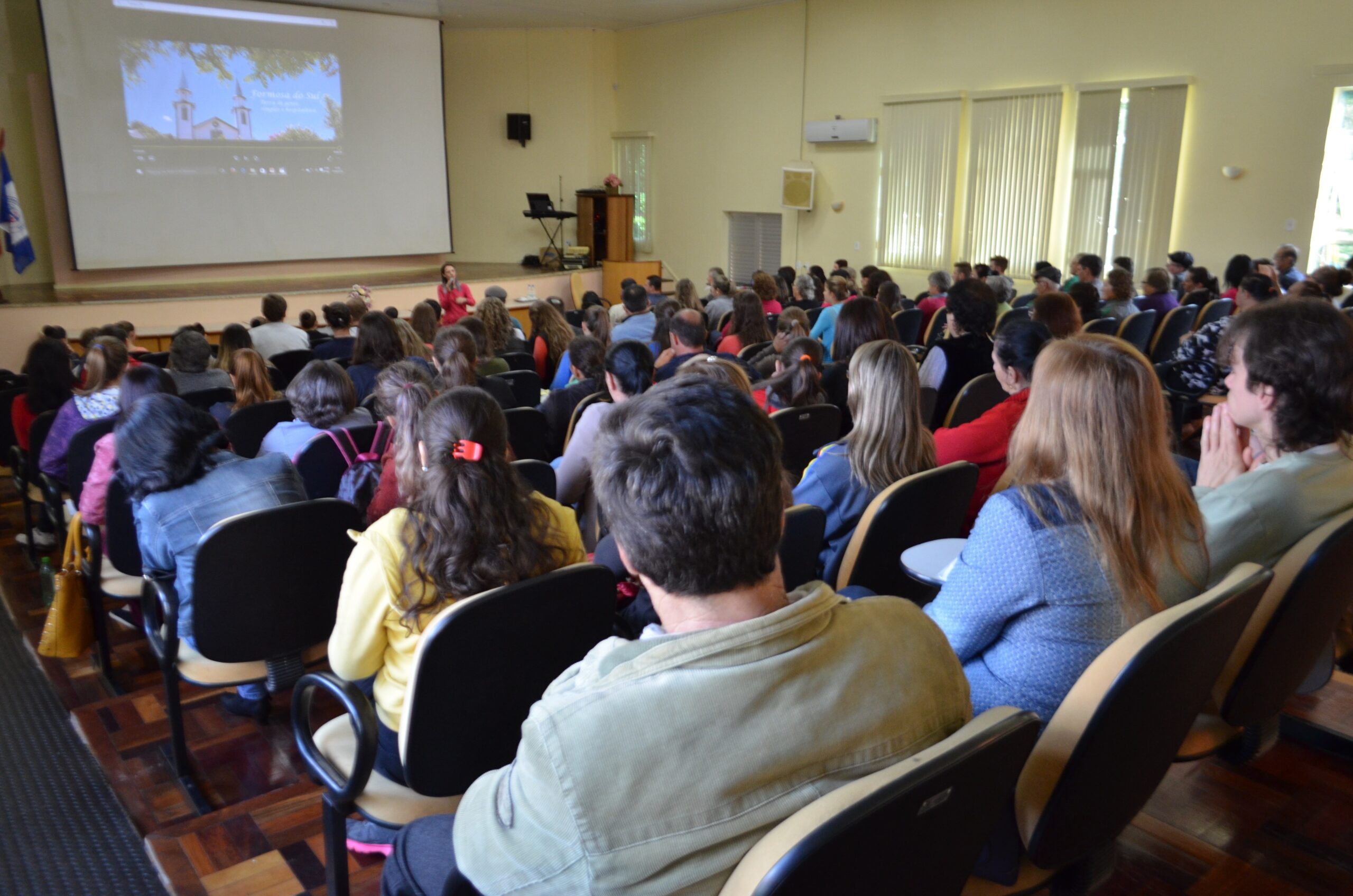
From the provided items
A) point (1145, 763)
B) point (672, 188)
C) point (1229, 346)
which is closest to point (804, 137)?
point (672, 188)

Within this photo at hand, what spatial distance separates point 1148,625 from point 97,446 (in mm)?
3082

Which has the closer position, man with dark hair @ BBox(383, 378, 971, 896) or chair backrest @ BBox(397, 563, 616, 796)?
man with dark hair @ BBox(383, 378, 971, 896)

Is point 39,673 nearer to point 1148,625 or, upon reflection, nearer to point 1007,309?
point 1148,625

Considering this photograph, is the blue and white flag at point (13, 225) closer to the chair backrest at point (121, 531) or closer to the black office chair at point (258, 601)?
the chair backrest at point (121, 531)

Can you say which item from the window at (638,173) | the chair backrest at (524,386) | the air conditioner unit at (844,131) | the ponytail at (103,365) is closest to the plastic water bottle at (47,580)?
the ponytail at (103,365)

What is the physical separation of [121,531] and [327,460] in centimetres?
70

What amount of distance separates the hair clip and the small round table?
954 millimetres

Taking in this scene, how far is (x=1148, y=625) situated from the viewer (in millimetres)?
1357

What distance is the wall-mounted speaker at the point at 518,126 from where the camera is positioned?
14.4 meters

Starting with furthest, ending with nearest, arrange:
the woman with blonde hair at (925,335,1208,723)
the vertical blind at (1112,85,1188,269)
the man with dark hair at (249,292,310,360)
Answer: the vertical blind at (1112,85,1188,269), the man with dark hair at (249,292,310,360), the woman with blonde hair at (925,335,1208,723)

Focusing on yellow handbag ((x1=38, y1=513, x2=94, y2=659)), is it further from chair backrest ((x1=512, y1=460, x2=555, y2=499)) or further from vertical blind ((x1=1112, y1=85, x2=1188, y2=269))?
vertical blind ((x1=1112, y1=85, x2=1188, y2=269))

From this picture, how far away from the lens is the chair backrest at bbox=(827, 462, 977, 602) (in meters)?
2.31

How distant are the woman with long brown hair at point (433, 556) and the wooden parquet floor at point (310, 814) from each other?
1.84 feet

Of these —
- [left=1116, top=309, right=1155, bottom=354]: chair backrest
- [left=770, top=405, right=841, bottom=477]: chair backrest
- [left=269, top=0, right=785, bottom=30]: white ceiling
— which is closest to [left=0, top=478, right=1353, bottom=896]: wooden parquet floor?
[left=770, top=405, right=841, bottom=477]: chair backrest
